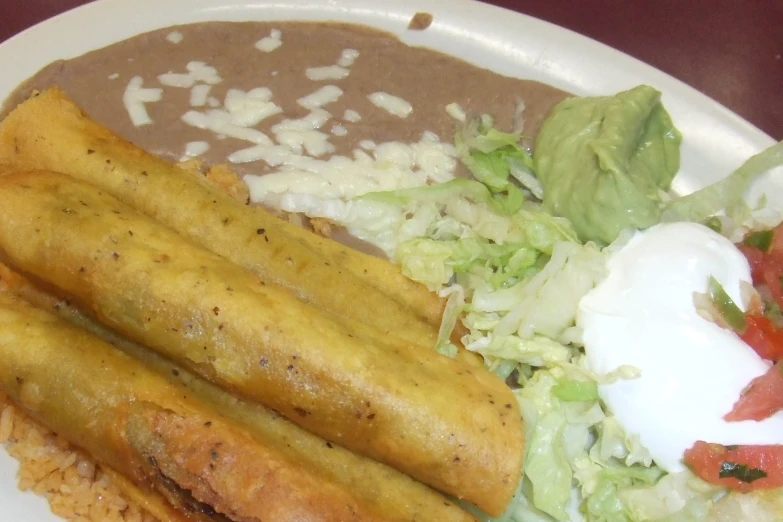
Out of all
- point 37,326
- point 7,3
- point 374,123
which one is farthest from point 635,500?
point 7,3

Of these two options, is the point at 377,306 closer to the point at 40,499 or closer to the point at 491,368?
the point at 491,368

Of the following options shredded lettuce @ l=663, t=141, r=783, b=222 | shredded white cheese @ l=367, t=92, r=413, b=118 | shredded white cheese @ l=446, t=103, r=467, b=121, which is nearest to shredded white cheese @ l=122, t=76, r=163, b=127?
shredded white cheese @ l=367, t=92, r=413, b=118

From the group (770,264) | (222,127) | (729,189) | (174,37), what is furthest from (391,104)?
(770,264)

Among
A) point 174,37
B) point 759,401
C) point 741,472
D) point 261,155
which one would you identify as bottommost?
point 741,472

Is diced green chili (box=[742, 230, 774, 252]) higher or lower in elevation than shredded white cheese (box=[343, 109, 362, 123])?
lower

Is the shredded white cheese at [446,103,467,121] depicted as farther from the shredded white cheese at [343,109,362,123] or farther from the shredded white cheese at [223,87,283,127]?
the shredded white cheese at [223,87,283,127]

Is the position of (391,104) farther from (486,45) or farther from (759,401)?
(759,401)
